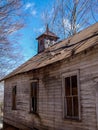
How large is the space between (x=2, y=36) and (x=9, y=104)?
5609mm

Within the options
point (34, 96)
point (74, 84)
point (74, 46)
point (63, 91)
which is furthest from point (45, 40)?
point (74, 84)

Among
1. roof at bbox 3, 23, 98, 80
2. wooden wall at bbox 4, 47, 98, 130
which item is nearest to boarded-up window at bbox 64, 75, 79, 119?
wooden wall at bbox 4, 47, 98, 130

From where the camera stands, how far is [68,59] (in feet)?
29.2

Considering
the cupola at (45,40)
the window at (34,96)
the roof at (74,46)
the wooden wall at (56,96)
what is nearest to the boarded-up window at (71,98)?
the wooden wall at (56,96)

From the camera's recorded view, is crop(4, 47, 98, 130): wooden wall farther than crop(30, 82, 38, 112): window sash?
No

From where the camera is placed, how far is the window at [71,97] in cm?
821

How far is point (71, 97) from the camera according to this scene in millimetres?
8539

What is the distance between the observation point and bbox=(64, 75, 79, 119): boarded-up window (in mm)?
8265

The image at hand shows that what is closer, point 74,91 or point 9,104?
point 74,91

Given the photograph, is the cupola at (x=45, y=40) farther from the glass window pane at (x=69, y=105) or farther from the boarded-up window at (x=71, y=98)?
the glass window pane at (x=69, y=105)

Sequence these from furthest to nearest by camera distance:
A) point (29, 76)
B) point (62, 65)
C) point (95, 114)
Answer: point (29, 76)
point (62, 65)
point (95, 114)

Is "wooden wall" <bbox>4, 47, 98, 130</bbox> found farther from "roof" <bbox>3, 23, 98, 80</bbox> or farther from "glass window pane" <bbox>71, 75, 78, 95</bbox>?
"glass window pane" <bbox>71, 75, 78, 95</bbox>

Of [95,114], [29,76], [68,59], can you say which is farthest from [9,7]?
[95,114]

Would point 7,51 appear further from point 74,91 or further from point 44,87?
point 74,91
